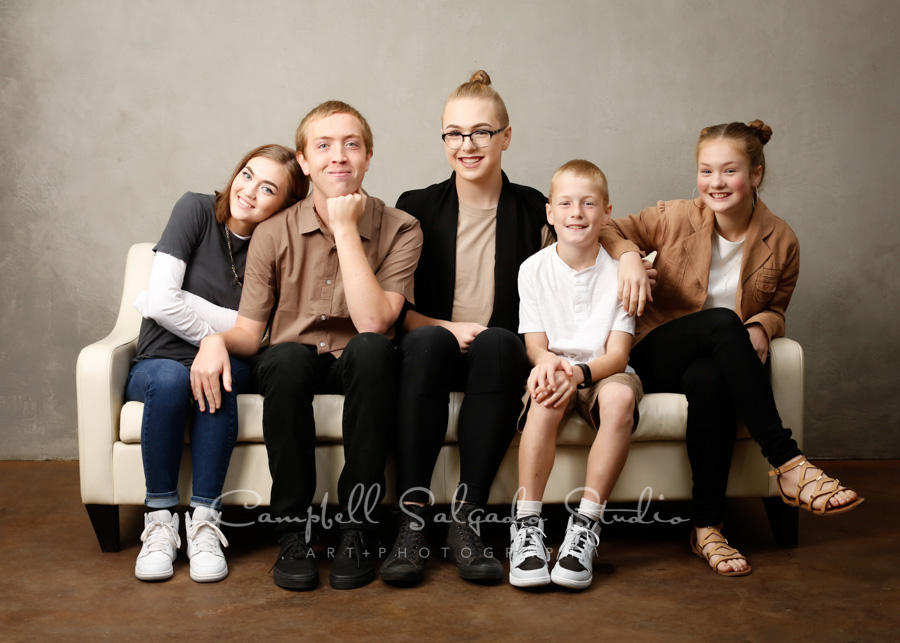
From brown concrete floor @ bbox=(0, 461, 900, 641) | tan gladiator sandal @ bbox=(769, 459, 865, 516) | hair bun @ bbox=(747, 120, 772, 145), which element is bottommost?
brown concrete floor @ bbox=(0, 461, 900, 641)

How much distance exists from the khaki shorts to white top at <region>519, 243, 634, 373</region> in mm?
97

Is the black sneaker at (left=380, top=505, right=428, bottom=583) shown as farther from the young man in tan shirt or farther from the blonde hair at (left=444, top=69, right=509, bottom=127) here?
the blonde hair at (left=444, top=69, right=509, bottom=127)

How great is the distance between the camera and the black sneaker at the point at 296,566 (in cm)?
173

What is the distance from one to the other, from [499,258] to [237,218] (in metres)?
0.70

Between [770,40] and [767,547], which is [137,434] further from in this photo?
[770,40]

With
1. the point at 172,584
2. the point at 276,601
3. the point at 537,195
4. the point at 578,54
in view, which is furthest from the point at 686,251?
the point at 172,584

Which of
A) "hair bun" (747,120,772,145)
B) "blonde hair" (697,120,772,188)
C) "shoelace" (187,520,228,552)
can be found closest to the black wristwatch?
"blonde hair" (697,120,772,188)

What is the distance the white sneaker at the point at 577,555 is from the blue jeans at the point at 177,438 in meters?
0.80

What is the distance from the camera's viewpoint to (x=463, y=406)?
1889mm

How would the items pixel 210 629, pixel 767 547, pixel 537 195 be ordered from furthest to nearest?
1. pixel 537 195
2. pixel 767 547
3. pixel 210 629

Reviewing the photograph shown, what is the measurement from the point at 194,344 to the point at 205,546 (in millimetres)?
520

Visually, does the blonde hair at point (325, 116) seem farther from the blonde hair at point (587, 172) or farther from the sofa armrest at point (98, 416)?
the sofa armrest at point (98, 416)

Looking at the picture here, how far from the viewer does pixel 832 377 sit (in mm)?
3041

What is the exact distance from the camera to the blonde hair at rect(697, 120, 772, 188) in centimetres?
208
